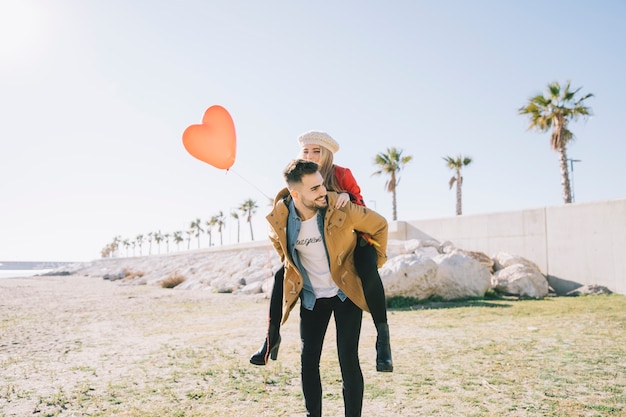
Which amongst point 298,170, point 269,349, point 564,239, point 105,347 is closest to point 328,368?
point 269,349

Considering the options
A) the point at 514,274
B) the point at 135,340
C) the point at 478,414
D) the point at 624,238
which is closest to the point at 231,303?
the point at 135,340

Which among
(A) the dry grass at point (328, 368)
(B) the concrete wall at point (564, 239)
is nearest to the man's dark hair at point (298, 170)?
(A) the dry grass at point (328, 368)

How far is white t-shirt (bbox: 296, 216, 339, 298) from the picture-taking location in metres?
2.70

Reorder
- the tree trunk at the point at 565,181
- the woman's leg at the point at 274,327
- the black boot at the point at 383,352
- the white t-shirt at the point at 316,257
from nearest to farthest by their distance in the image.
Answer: the black boot at the point at 383,352 → the white t-shirt at the point at 316,257 → the woman's leg at the point at 274,327 → the tree trunk at the point at 565,181

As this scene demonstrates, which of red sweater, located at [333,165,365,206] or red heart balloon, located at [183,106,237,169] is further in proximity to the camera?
red heart balloon, located at [183,106,237,169]

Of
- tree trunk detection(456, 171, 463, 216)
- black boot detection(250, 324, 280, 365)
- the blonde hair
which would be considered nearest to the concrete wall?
tree trunk detection(456, 171, 463, 216)

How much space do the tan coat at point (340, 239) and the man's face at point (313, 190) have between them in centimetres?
6

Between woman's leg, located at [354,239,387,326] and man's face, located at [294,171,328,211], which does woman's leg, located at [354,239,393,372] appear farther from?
man's face, located at [294,171,328,211]

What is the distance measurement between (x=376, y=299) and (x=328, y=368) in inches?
102

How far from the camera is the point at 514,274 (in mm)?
12055

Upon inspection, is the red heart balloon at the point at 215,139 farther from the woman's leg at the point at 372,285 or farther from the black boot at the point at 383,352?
the black boot at the point at 383,352

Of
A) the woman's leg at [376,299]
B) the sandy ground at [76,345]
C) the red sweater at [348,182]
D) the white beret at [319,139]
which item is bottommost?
the sandy ground at [76,345]

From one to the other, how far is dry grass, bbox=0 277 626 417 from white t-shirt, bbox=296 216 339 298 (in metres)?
1.40

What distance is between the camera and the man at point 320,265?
260cm
